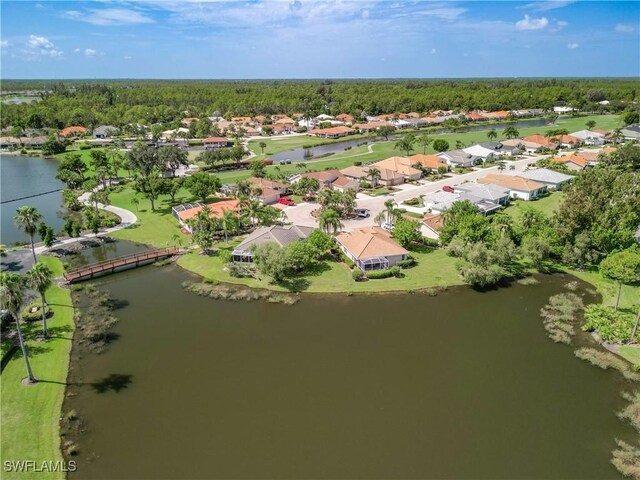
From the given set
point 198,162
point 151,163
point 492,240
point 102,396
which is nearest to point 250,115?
point 198,162

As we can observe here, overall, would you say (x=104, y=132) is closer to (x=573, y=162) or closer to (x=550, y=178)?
(x=550, y=178)

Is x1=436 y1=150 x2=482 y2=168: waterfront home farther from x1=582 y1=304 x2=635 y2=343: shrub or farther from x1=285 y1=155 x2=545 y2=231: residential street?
x1=582 y1=304 x2=635 y2=343: shrub

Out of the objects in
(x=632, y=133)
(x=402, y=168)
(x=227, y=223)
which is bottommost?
(x=227, y=223)

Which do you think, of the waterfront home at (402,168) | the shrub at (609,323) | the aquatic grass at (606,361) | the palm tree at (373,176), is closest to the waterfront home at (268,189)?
the palm tree at (373,176)

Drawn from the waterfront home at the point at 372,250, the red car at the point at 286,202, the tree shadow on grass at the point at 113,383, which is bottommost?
the tree shadow on grass at the point at 113,383

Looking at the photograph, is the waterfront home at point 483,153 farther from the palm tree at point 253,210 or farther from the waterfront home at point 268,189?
the palm tree at point 253,210

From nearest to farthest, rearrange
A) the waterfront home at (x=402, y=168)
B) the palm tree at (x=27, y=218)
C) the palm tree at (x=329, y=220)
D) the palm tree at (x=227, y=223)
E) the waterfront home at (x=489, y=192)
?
1. the palm tree at (x=27, y=218)
2. the palm tree at (x=329, y=220)
3. the palm tree at (x=227, y=223)
4. the waterfront home at (x=489, y=192)
5. the waterfront home at (x=402, y=168)

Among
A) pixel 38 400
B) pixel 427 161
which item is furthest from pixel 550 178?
pixel 38 400
